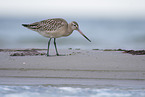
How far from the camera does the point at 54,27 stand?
8.00m

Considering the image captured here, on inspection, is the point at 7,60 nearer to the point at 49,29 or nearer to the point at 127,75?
the point at 49,29

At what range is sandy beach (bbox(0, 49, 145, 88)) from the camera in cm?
538

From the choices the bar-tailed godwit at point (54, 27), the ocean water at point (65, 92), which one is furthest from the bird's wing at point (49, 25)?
the ocean water at point (65, 92)

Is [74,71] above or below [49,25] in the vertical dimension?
below

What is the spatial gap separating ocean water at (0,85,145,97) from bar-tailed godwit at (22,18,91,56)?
11.1ft

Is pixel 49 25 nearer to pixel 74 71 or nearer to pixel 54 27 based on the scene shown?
pixel 54 27

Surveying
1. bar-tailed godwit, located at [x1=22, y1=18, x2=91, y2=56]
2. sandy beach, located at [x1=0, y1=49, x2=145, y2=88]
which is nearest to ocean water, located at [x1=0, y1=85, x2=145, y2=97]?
sandy beach, located at [x1=0, y1=49, x2=145, y2=88]

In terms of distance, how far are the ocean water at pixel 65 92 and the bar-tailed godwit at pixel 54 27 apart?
3.38m

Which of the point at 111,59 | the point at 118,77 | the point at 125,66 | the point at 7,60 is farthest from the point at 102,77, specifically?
the point at 7,60

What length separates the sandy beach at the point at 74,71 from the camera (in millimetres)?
5379

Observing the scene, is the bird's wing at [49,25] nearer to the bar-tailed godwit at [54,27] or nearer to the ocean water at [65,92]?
the bar-tailed godwit at [54,27]

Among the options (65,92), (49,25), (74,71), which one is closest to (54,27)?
(49,25)

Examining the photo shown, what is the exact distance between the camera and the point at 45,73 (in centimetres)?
601

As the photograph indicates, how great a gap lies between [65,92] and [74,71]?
1.70 metres
